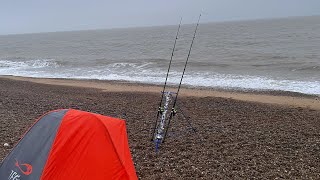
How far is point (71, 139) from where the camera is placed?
503 centimetres

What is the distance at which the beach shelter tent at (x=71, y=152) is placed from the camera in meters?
4.90

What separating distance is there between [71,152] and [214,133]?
18.2 feet

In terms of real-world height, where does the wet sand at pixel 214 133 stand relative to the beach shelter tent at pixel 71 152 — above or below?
below

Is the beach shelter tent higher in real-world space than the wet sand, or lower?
higher

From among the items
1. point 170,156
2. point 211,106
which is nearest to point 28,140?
point 170,156

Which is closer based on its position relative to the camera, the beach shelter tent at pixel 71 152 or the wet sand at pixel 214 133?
the beach shelter tent at pixel 71 152

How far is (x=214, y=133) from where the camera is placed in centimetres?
966

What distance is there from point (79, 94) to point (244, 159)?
12.3m

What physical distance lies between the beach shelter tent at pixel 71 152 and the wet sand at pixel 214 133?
182 cm

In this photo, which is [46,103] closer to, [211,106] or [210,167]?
[211,106]

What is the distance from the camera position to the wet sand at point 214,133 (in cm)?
713

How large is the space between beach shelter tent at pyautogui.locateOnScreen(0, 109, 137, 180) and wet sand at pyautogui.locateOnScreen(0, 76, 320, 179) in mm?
1816

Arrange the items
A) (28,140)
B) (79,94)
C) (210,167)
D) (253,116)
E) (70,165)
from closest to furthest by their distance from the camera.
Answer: (70,165) → (28,140) → (210,167) → (253,116) → (79,94)

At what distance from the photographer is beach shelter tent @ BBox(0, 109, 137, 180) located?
4.90 meters
